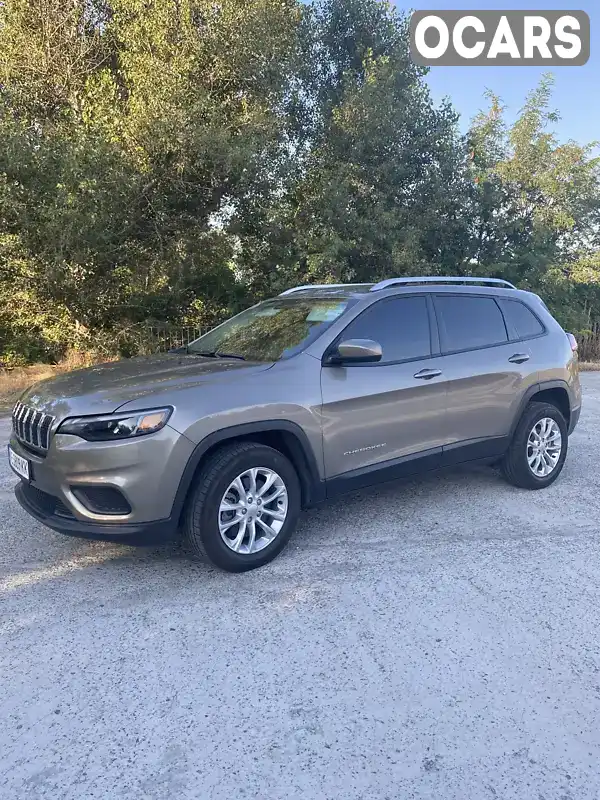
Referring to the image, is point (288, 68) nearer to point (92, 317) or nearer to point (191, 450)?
point (92, 317)

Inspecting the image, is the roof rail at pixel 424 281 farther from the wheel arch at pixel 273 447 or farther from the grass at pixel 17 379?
the grass at pixel 17 379

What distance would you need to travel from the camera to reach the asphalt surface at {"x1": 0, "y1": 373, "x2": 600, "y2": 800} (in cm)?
213

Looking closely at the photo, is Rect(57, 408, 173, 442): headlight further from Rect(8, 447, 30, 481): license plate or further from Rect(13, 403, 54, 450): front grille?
Rect(8, 447, 30, 481): license plate

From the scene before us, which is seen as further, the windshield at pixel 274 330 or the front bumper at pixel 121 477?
the windshield at pixel 274 330

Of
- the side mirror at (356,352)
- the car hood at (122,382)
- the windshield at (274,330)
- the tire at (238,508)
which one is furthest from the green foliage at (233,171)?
the tire at (238,508)

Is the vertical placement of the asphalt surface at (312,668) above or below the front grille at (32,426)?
below

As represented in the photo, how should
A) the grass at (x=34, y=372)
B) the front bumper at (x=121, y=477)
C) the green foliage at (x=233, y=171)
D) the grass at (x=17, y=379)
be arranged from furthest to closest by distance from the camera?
1. the grass at (x=34, y=372)
2. the green foliage at (x=233, y=171)
3. the grass at (x=17, y=379)
4. the front bumper at (x=121, y=477)

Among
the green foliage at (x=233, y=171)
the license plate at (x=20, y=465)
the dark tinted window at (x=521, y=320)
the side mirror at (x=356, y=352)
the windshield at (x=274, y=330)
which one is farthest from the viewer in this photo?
the green foliage at (x=233, y=171)

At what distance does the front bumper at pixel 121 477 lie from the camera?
10.8 feet

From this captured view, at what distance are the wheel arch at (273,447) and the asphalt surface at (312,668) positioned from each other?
1.45 ft

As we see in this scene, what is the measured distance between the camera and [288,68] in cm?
1280

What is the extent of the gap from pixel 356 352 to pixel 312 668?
190 cm

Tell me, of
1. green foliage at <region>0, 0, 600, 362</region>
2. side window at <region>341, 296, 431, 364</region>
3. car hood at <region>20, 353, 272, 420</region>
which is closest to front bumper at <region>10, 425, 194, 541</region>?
car hood at <region>20, 353, 272, 420</region>

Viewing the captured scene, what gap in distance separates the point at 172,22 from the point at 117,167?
3.04 m
